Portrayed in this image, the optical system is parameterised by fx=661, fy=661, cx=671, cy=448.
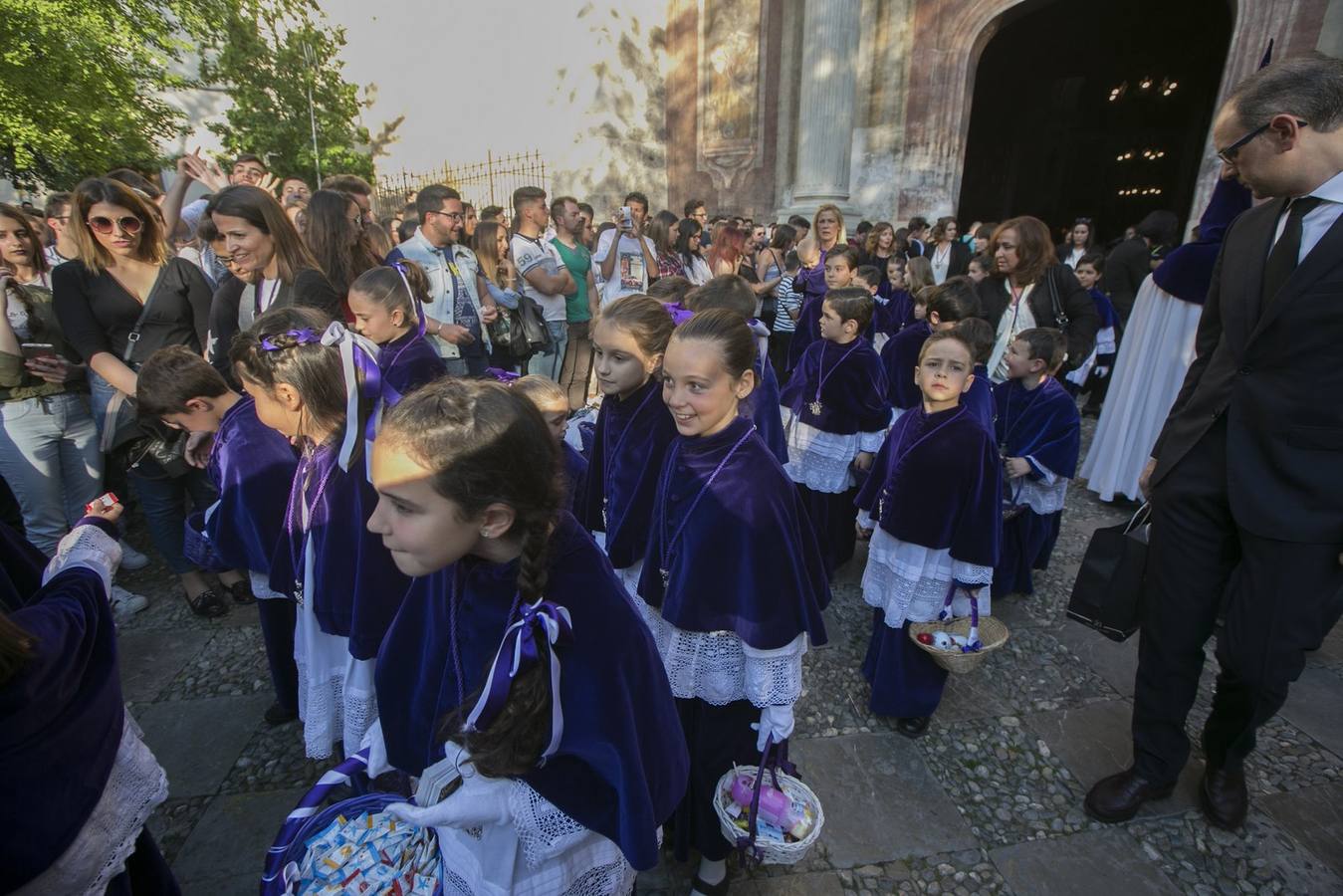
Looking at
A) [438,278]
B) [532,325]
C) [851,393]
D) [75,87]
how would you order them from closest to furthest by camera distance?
[851,393]
[438,278]
[532,325]
[75,87]

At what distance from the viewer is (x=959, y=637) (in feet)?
9.32

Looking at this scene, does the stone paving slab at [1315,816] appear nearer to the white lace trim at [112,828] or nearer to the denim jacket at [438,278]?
the white lace trim at [112,828]

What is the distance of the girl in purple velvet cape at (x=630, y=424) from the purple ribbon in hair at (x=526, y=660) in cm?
124

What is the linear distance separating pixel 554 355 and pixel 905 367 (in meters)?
3.62

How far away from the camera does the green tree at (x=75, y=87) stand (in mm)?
13453

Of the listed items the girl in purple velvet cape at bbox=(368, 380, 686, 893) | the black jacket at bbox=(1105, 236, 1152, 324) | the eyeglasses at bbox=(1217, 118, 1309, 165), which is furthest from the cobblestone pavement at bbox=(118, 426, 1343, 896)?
the black jacket at bbox=(1105, 236, 1152, 324)

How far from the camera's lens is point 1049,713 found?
309 cm

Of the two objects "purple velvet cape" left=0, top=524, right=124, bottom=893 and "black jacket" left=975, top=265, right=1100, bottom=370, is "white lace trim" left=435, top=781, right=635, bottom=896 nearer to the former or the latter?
"purple velvet cape" left=0, top=524, right=124, bottom=893

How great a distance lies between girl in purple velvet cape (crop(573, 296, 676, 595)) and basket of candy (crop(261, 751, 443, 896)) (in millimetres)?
1200

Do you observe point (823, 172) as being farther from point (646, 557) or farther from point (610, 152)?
point (646, 557)

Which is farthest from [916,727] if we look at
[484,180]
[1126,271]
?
[484,180]

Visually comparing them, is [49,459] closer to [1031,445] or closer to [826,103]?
[1031,445]

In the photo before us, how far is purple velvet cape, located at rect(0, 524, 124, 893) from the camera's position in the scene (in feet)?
3.92

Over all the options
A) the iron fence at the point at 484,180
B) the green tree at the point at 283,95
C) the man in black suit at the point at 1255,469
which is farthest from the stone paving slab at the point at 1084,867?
the green tree at the point at 283,95
